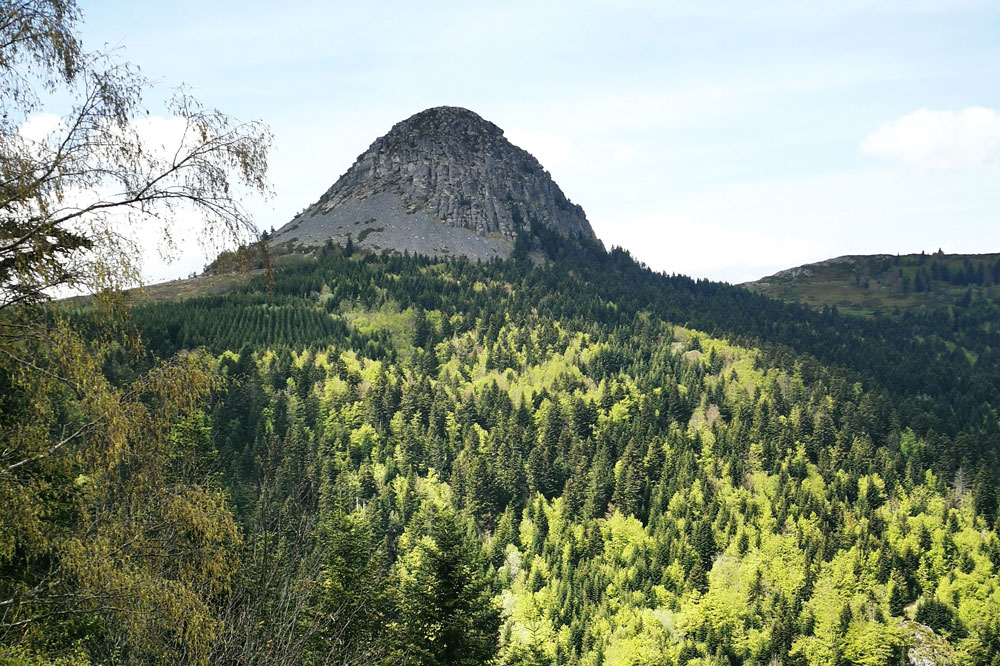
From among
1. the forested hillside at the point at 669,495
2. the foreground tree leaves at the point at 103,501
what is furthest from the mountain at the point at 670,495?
the foreground tree leaves at the point at 103,501

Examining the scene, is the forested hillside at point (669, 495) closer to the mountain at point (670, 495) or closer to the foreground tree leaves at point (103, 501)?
the mountain at point (670, 495)

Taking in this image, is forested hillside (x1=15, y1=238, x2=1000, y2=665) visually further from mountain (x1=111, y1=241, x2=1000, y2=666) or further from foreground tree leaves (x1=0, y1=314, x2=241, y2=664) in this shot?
foreground tree leaves (x1=0, y1=314, x2=241, y2=664)

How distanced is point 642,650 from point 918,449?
3380 inches

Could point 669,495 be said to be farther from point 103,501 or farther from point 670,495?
point 103,501

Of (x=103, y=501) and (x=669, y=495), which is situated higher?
(x=103, y=501)

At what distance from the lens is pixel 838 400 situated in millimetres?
184625

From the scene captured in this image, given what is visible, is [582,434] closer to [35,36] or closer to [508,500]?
[508,500]

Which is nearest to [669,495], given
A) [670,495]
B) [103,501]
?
[670,495]

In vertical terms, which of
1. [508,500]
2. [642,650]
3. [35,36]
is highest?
[35,36]

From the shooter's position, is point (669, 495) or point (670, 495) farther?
point (669, 495)

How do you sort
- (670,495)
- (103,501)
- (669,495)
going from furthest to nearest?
(669,495) < (670,495) < (103,501)

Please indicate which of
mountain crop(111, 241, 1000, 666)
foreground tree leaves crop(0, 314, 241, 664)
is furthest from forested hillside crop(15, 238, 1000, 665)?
foreground tree leaves crop(0, 314, 241, 664)

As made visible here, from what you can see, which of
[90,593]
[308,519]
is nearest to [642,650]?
[308,519]

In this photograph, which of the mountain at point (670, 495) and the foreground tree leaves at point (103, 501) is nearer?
the foreground tree leaves at point (103, 501)
